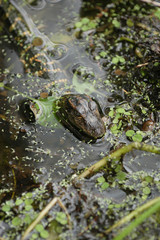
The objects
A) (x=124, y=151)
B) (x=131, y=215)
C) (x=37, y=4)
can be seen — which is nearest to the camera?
(x=131, y=215)

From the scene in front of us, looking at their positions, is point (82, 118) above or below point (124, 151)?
above

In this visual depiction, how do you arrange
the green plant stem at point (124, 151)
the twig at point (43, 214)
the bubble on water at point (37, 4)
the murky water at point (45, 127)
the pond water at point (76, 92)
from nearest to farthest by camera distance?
the twig at point (43, 214), the pond water at point (76, 92), the green plant stem at point (124, 151), the murky water at point (45, 127), the bubble on water at point (37, 4)

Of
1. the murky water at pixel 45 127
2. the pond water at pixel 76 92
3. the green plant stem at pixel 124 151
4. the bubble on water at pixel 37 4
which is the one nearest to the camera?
the pond water at pixel 76 92

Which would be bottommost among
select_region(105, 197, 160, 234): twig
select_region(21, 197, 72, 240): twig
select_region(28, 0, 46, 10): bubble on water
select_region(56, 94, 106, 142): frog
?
select_region(105, 197, 160, 234): twig

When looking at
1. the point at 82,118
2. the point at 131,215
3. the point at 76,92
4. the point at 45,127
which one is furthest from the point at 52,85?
the point at 131,215

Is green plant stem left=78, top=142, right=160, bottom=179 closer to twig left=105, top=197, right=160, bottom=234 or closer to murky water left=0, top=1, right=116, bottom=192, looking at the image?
murky water left=0, top=1, right=116, bottom=192

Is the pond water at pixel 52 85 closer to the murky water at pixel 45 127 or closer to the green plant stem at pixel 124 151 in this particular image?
the murky water at pixel 45 127

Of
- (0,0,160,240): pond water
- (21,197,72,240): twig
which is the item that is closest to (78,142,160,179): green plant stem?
(0,0,160,240): pond water

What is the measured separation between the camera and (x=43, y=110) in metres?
3.44

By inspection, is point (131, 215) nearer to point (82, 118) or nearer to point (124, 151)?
point (124, 151)

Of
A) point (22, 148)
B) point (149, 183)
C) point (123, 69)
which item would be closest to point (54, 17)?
point (123, 69)

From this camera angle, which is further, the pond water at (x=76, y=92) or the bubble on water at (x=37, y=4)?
the bubble on water at (x=37, y=4)

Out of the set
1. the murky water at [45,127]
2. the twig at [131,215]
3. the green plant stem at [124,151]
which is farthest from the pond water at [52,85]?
the twig at [131,215]

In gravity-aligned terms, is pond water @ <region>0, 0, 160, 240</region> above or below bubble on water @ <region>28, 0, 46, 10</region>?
below
